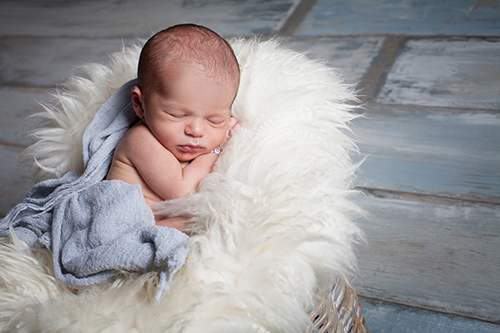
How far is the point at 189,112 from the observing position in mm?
861

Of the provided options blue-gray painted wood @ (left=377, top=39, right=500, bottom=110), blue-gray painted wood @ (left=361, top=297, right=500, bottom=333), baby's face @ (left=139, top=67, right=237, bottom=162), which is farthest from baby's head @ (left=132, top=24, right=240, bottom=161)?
blue-gray painted wood @ (left=377, top=39, right=500, bottom=110)

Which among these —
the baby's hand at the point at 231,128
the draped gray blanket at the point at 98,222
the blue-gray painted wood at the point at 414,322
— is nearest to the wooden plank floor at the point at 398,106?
the blue-gray painted wood at the point at 414,322

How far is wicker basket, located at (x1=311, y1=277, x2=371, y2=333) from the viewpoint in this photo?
27.3 inches

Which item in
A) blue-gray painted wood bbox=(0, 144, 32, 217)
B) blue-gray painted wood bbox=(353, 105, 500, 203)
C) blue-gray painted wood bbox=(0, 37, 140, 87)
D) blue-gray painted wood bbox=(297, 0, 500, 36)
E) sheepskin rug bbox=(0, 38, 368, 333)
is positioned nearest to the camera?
sheepskin rug bbox=(0, 38, 368, 333)

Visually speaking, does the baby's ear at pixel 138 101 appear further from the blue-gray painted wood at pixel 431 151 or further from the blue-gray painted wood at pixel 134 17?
the blue-gray painted wood at pixel 134 17

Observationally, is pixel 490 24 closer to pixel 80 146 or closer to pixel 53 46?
pixel 80 146

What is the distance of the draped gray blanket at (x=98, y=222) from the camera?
69cm

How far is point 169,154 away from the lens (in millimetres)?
910

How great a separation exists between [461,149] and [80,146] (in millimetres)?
1036

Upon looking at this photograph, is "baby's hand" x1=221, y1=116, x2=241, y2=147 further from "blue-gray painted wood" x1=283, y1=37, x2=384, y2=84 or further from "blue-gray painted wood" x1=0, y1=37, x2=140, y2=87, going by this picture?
"blue-gray painted wood" x1=0, y1=37, x2=140, y2=87

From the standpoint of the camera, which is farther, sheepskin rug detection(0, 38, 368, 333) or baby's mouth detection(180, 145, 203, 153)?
baby's mouth detection(180, 145, 203, 153)

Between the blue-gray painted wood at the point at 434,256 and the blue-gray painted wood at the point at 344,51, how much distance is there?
681mm

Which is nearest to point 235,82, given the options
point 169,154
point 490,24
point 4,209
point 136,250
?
point 169,154

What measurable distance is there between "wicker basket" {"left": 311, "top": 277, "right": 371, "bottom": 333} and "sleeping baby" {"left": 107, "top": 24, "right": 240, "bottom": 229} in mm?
287
